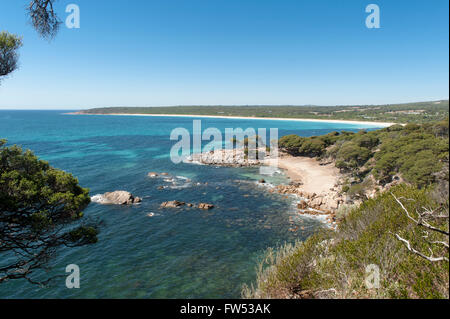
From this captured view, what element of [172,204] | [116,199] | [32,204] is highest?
[32,204]

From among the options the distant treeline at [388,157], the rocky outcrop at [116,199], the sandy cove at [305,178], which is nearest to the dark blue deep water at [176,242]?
the rocky outcrop at [116,199]

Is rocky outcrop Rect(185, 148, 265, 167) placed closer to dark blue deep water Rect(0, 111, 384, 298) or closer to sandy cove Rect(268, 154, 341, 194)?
sandy cove Rect(268, 154, 341, 194)

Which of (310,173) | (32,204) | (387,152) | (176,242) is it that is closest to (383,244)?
(32,204)

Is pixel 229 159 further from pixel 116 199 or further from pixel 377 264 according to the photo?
pixel 377 264

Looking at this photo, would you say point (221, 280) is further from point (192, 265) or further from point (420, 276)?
point (420, 276)

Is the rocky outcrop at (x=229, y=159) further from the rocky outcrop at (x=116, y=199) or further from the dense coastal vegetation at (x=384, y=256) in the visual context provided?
the dense coastal vegetation at (x=384, y=256)
